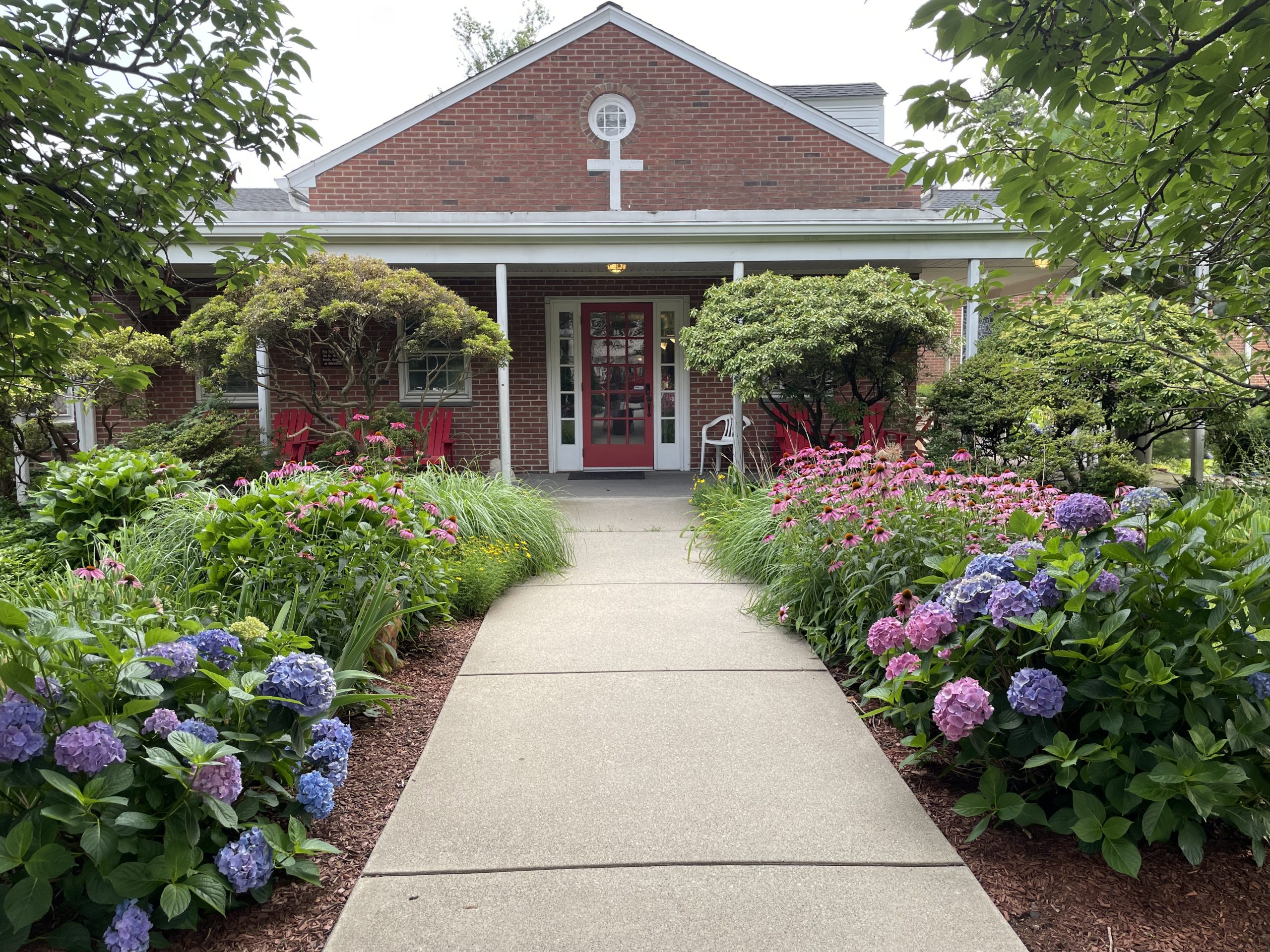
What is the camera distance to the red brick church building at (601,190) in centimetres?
1145

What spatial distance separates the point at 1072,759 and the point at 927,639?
51 centimetres

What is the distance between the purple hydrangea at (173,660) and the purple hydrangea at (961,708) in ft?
6.97

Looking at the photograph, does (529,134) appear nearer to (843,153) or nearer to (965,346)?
(843,153)

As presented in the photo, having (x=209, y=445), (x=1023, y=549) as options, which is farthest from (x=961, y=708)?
(x=209, y=445)

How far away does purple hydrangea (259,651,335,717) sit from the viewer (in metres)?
2.27

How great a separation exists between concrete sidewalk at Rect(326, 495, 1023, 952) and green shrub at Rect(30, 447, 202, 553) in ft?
9.38

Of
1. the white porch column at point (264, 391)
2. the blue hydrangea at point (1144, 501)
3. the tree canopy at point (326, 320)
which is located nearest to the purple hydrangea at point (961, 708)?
the blue hydrangea at point (1144, 501)

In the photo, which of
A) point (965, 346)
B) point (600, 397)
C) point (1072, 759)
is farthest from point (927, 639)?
point (600, 397)

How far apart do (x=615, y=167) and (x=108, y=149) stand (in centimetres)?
998

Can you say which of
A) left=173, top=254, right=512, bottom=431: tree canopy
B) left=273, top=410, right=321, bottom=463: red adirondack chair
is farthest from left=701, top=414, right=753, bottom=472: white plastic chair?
left=273, top=410, right=321, bottom=463: red adirondack chair

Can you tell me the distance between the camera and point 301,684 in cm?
228

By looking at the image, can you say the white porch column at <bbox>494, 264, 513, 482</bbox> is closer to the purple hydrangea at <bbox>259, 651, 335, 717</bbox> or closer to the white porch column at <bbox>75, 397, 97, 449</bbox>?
the white porch column at <bbox>75, 397, 97, 449</bbox>

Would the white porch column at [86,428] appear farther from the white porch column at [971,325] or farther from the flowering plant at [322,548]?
the white porch column at [971,325]

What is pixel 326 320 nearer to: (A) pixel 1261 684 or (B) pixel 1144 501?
(B) pixel 1144 501
